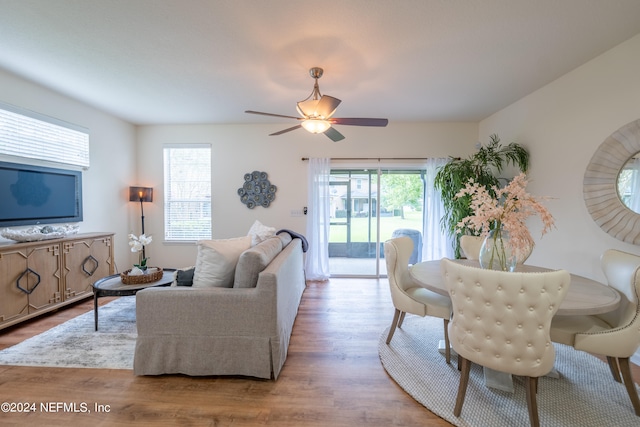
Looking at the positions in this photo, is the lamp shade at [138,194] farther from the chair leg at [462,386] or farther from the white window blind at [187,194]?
the chair leg at [462,386]

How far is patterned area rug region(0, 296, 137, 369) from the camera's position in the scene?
2074 millimetres

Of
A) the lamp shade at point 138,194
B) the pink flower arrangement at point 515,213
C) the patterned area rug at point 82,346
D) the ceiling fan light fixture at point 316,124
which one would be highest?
the ceiling fan light fixture at point 316,124

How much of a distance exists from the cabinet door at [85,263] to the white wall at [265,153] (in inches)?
42.1

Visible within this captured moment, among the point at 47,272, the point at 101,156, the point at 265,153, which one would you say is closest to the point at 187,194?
the point at 101,156

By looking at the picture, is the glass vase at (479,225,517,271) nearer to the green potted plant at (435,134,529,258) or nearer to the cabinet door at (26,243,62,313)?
the green potted plant at (435,134,529,258)

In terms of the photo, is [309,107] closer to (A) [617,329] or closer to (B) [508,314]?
(B) [508,314]

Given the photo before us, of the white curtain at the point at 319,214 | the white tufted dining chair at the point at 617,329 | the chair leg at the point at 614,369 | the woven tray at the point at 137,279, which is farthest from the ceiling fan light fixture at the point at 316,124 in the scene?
the chair leg at the point at 614,369

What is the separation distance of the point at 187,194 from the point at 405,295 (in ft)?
13.1

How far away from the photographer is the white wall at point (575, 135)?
221cm

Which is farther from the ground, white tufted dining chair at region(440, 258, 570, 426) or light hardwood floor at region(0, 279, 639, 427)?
white tufted dining chair at region(440, 258, 570, 426)

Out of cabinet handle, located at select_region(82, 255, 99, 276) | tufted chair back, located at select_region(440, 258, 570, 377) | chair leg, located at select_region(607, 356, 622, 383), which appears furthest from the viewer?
cabinet handle, located at select_region(82, 255, 99, 276)

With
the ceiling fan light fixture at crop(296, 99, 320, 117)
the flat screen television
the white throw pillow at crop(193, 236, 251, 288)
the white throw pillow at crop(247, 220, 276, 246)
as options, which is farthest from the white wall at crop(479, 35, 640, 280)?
the flat screen television

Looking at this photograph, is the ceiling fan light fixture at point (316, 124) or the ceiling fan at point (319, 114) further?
the ceiling fan light fixture at point (316, 124)

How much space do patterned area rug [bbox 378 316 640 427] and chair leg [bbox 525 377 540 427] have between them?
7.4 inches
